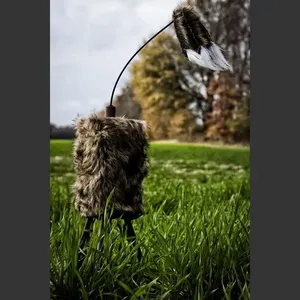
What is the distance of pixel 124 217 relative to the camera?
291 cm

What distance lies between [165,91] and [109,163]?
17.5 inches

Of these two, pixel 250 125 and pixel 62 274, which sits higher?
pixel 250 125

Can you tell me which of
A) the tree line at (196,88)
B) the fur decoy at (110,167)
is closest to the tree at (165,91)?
the tree line at (196,88)

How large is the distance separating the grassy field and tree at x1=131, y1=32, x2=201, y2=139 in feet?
0.28

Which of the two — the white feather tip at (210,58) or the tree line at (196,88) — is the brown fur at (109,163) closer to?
the tree line at (196,88)

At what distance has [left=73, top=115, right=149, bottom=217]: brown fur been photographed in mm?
2852

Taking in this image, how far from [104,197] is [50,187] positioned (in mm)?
304

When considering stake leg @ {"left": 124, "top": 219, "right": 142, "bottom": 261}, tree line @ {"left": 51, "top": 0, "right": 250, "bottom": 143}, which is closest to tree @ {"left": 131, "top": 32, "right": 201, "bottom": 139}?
tree line @ {"left": 51, "top": 0, "right": 250, "bottom": 143}

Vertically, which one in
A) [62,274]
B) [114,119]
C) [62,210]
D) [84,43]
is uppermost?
[84,43]

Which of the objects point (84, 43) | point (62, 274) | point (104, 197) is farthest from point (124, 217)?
point (84, 43)

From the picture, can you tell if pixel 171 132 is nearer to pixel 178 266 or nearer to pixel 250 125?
pixel 250 125

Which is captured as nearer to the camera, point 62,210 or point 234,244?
point 234,244

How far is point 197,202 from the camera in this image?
10.4 ft

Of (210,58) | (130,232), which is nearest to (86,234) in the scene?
(130,232)
